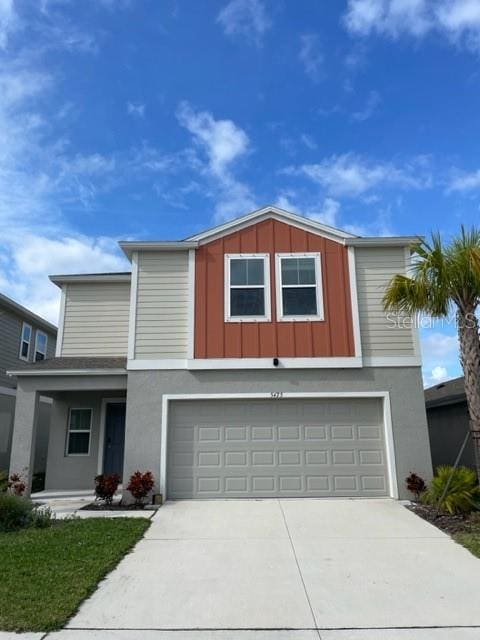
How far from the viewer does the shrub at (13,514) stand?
7352 mm

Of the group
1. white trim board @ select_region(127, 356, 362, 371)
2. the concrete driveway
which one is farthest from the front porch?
the concrete driveway

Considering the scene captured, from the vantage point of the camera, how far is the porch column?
33.2 ft

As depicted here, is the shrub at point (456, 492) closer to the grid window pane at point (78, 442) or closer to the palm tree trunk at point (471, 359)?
the palm tree trunk at point (471, 359)

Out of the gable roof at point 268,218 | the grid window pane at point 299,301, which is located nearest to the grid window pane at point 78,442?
the gable roof at point 268,218

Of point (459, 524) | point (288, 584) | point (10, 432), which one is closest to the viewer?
point (288, 584)

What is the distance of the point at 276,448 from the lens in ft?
32.8

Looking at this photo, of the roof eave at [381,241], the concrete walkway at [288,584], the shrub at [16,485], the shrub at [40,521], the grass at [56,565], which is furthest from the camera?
the roof eave at [381,241]

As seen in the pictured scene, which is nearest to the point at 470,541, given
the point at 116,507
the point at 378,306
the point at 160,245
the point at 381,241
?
the point at 378,306

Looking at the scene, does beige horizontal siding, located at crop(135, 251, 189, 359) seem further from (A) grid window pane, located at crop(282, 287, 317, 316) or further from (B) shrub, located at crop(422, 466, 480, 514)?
(B) shrub, located at crop(422, 466, 480, 514)

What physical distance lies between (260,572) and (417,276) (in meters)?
5.68

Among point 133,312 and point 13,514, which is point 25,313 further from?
point 13,514

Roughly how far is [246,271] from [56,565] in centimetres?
709

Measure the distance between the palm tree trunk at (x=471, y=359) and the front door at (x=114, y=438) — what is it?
8515 millimetres

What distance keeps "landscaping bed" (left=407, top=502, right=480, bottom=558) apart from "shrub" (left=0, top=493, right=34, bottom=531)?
264 inches
